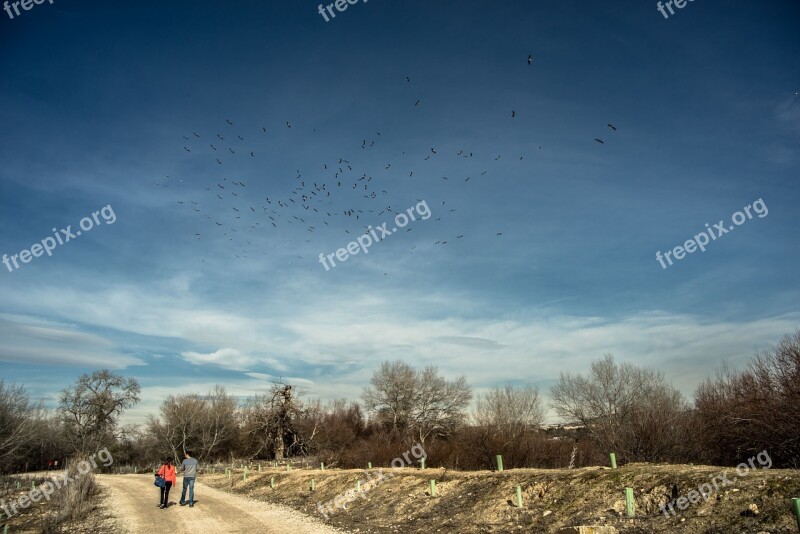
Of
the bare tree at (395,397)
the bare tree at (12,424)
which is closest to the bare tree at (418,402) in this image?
the bare tree at (395,397)

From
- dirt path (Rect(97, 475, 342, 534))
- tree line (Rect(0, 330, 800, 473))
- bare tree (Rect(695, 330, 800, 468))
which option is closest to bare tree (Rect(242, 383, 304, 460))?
tree line (Rect(0, 330, 800, 473))

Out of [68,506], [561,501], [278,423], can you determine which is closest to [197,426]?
[278,423]

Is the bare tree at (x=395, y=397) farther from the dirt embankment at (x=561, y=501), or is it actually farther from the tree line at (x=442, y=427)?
the dirt embankment at (x=561, y=501)

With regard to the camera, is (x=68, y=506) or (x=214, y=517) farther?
(x=68, y=506)

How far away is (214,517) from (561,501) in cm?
1298

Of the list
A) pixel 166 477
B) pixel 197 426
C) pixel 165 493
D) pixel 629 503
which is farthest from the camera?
pixel 197 426

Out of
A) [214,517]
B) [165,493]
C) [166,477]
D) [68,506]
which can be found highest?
[166,477]

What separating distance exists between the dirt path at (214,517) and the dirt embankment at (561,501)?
1.29 metres

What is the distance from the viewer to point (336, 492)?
73.6 feet

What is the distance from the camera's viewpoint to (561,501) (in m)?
13.5

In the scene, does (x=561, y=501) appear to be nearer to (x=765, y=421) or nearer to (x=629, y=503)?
(x=629, y=503)

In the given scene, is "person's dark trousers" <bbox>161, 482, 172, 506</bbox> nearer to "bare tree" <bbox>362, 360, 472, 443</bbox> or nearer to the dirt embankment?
the dirt embankment

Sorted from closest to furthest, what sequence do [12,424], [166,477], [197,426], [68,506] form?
[68,506] → [166,477] → [12,424] → [197,426]

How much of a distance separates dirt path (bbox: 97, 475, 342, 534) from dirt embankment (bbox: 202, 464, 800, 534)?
129cm
